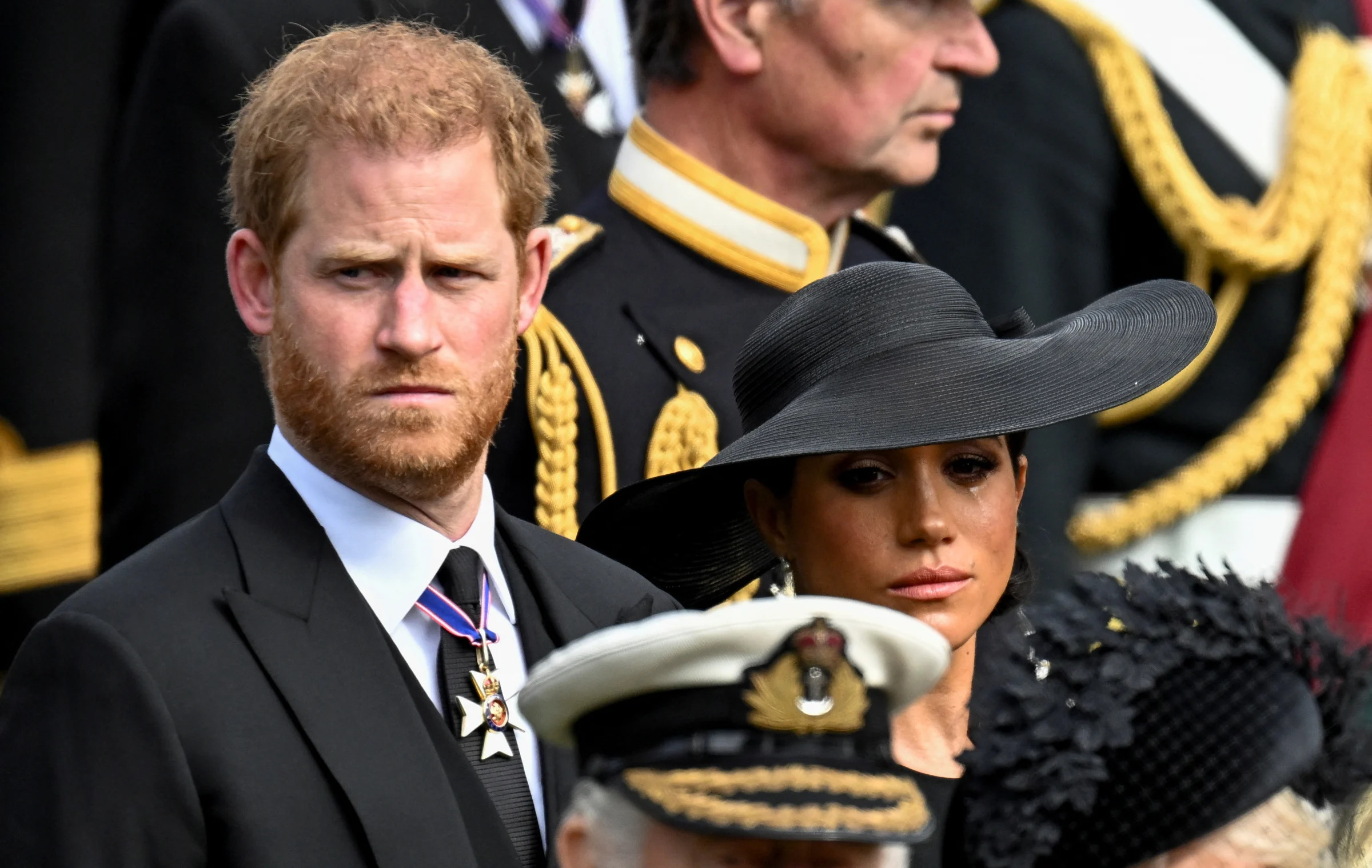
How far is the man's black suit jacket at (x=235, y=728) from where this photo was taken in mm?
2887

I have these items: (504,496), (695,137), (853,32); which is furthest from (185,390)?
(853,32)

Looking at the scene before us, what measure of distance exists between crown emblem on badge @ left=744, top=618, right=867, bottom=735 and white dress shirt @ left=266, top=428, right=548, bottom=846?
0.65 metres

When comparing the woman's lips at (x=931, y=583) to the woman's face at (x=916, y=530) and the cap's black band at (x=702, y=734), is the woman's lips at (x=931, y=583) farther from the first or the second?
the cap's black band at (x=702, y=734)

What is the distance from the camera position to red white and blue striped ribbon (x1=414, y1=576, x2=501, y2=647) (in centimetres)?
322

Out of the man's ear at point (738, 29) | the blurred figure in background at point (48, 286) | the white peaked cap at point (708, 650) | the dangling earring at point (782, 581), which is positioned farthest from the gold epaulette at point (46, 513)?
the white peaked cap at point (708, 650)

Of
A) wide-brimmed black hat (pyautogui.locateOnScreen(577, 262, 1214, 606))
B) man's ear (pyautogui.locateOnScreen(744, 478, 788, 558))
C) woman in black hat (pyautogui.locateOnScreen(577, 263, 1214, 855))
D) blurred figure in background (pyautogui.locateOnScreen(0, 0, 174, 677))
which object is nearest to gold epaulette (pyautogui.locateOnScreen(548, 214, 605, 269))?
wide-brimmed black hat (pyautogui.locateOnScreen(577, 262, 1214, 606))

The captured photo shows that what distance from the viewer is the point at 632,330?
448cm

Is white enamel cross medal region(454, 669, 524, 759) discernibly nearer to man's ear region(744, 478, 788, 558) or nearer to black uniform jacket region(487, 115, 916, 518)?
man's ear region(744, 478, 788, 558)

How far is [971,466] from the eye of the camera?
140 inches

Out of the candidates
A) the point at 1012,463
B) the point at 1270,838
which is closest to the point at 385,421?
the point at 1012,463

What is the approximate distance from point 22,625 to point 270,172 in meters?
2.05

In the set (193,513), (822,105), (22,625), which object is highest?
(822,105)

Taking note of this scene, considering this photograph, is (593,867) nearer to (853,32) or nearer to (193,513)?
(193,513)

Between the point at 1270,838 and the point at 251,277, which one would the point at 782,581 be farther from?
the point at 1270,838
